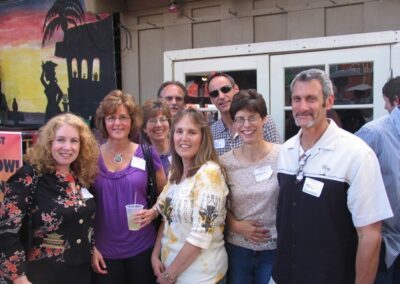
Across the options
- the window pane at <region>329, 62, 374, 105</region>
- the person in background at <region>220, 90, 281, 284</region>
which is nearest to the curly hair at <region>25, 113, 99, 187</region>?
the person in background at <region>220, 90, 281, 284</region>

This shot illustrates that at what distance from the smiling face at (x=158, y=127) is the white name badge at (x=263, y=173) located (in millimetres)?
Result: 891

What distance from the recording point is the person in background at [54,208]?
2.14 m

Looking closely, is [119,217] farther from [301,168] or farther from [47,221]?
[301,168]

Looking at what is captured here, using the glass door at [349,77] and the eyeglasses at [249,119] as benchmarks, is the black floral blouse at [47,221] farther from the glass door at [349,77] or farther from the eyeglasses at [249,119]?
the glass door at [349,77]

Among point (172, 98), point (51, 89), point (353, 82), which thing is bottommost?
point (172, 98)

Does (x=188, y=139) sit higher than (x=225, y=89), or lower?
lower

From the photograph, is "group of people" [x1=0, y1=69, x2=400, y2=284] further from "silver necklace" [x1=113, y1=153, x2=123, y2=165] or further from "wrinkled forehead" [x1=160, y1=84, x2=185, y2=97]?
"wrinkled forehead" [x1=160, y1=84, x2=185, y2=97]

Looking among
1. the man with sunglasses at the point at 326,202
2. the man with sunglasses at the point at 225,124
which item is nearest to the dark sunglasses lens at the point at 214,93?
the man with sunglasses at the point at 225,124

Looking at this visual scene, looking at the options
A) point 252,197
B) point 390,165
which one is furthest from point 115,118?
point 390,165

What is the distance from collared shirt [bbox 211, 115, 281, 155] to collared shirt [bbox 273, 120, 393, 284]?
30.9 inches

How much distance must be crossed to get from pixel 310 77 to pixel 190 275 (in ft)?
3.84

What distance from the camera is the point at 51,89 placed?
5.10 metres

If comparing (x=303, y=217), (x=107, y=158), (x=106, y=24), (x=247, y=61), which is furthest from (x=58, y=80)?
(x=303, y=217)

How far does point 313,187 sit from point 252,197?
46cm
